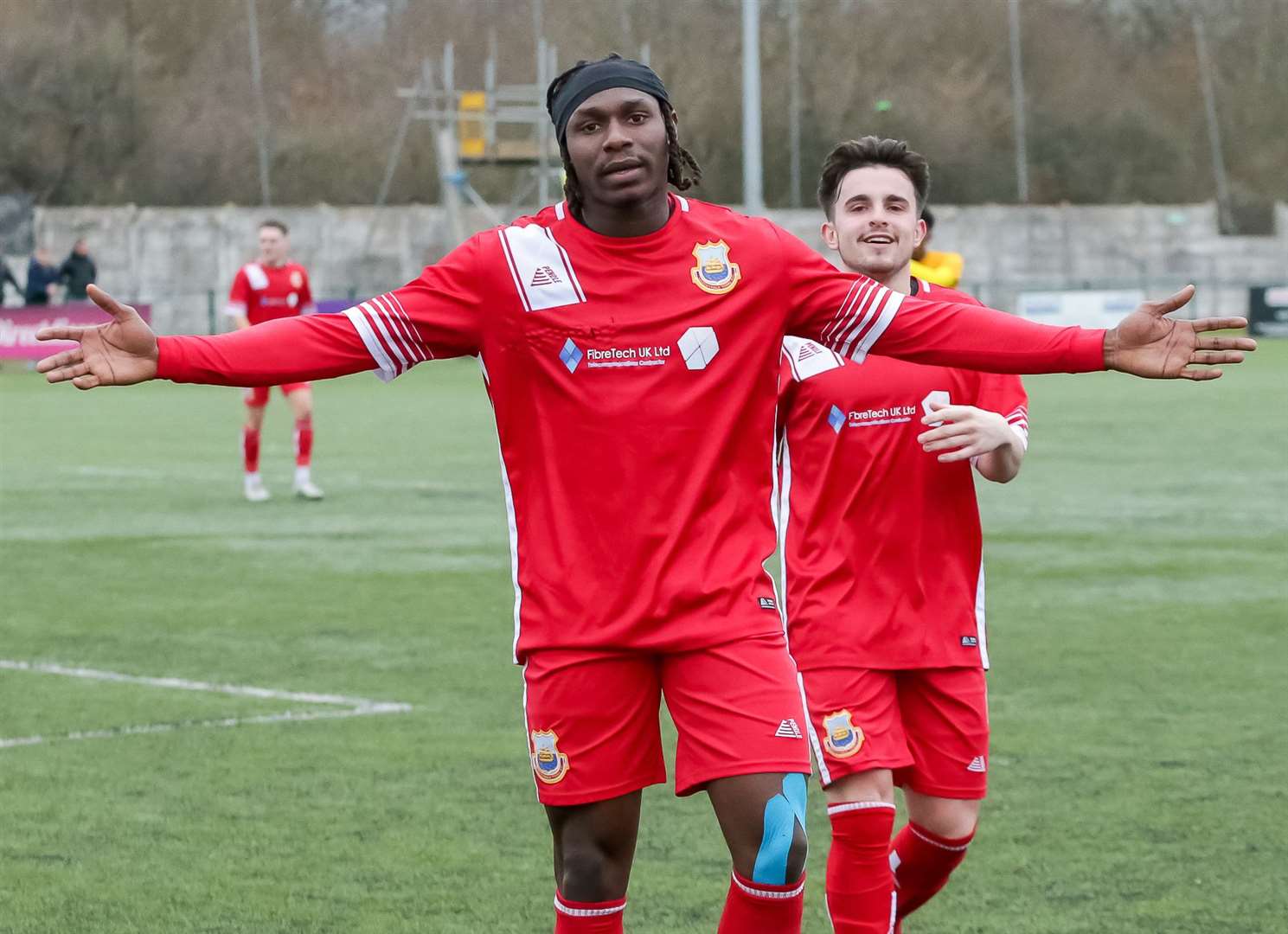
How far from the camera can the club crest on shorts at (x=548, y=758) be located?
14.0 ft

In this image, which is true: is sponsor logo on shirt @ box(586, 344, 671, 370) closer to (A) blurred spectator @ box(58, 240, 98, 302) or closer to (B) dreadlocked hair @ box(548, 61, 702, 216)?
(B) dreadlocked hair @ box(548, 61, 702, 216)

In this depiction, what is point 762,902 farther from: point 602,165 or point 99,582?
point 99,582

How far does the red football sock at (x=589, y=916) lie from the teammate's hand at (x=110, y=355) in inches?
51.6

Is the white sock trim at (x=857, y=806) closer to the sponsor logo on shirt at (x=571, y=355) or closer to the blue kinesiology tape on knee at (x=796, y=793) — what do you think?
the blue kinesiology tape on knee at (x=796, y=793)

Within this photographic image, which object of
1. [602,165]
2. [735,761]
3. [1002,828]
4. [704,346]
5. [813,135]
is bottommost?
[1002,828]

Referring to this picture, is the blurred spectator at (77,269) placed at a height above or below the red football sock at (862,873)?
above

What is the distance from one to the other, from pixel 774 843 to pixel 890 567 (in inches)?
46.9

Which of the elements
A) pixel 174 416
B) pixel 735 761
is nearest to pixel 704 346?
pixel 735 761

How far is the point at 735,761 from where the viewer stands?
420 cm

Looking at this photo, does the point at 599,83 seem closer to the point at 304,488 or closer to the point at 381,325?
the point at 381,325

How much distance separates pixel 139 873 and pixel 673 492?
256 cm

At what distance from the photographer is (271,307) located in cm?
1736

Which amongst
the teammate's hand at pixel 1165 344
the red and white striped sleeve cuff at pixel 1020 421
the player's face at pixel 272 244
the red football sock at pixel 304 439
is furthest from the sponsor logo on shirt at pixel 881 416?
the player's face at pixel 272 244

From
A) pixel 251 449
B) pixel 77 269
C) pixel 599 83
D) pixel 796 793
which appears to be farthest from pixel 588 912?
pixel 77 269
